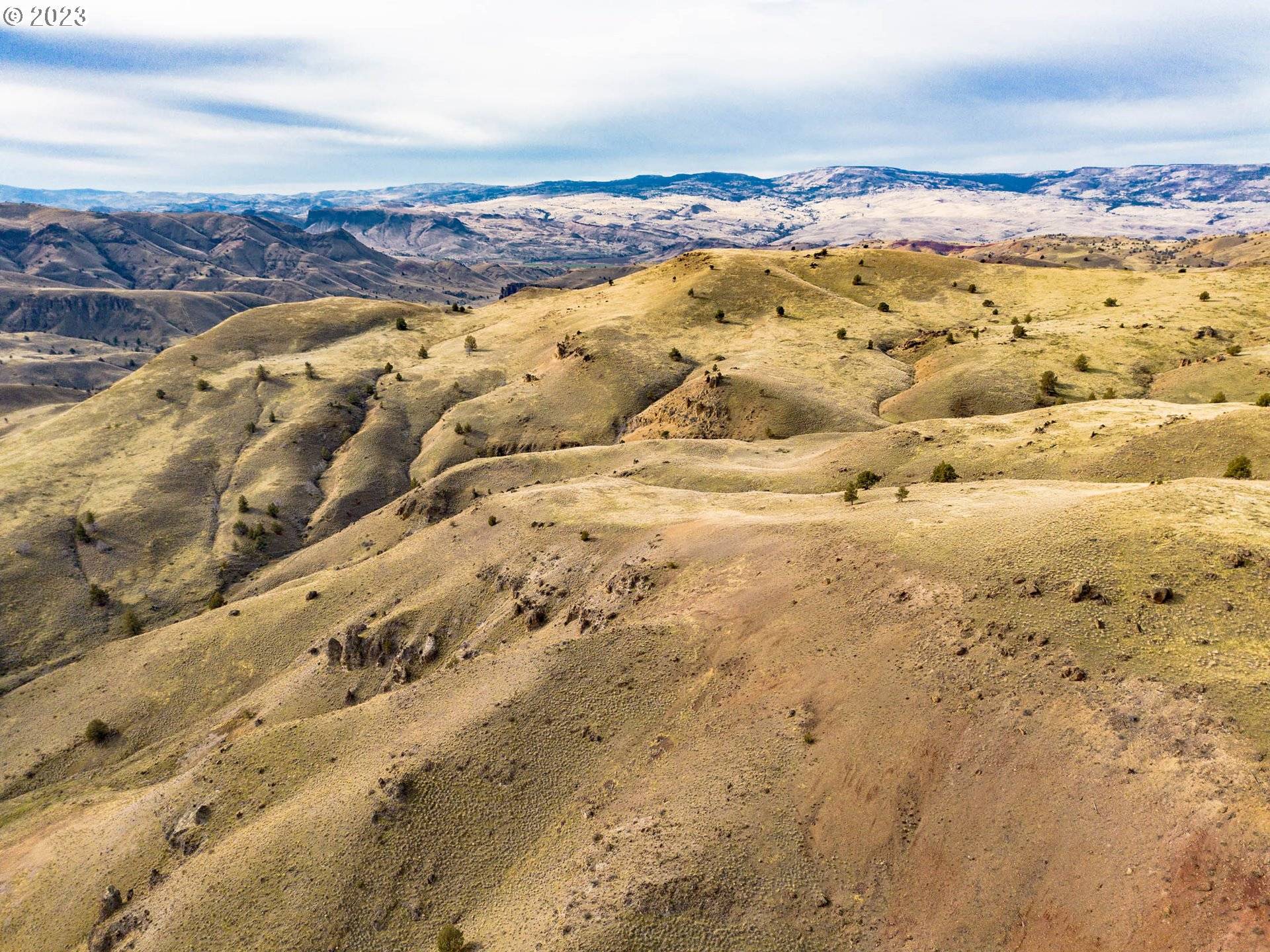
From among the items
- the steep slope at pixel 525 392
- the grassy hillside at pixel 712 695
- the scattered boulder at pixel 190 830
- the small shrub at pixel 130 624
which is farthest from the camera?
the steep slope at pixel 525 392

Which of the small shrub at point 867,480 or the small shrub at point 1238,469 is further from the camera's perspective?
the small shrub at point 867,480

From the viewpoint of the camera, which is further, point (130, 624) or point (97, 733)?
point (130, 624)

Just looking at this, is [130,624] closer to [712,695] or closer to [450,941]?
[450,941]

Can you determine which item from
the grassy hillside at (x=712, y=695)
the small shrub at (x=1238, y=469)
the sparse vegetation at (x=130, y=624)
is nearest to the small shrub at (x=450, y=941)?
the grassy hillside at (x=712, y=695)

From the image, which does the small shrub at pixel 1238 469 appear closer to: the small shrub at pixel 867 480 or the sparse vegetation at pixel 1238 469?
the sparse vegetation at pixel 1238 469

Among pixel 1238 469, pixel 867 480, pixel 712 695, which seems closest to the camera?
pixel 712 695

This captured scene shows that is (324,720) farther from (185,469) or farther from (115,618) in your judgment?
(185,469)

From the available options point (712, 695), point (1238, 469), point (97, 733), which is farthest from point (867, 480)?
point (97, 733)
